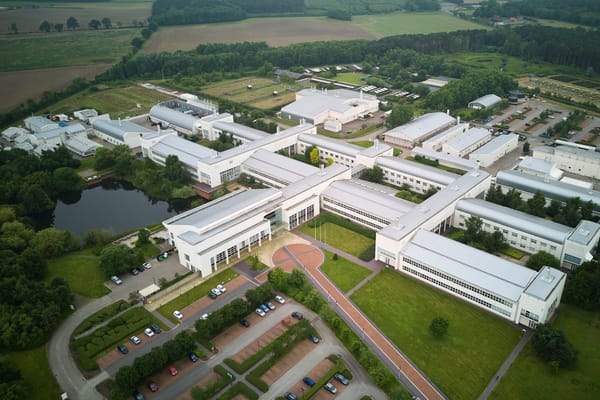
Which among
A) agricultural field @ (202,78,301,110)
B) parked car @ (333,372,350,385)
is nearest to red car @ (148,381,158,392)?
parked car @ (333,372,350,385)

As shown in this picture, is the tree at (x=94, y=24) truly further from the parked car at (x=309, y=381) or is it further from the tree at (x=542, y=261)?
the tree at (x=542, y=261)

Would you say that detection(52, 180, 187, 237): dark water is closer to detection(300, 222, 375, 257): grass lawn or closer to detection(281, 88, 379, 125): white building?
detection(300, 222, 375, 257): grass lawn

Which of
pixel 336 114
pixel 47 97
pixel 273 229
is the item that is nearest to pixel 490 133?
pixel 336 114

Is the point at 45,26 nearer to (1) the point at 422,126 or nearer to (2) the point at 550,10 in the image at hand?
(1) the point at 422,126

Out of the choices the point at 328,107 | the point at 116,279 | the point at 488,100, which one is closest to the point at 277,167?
the point at 116,279

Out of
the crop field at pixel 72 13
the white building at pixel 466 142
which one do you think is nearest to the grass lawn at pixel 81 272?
the white building at pixel 466 142
